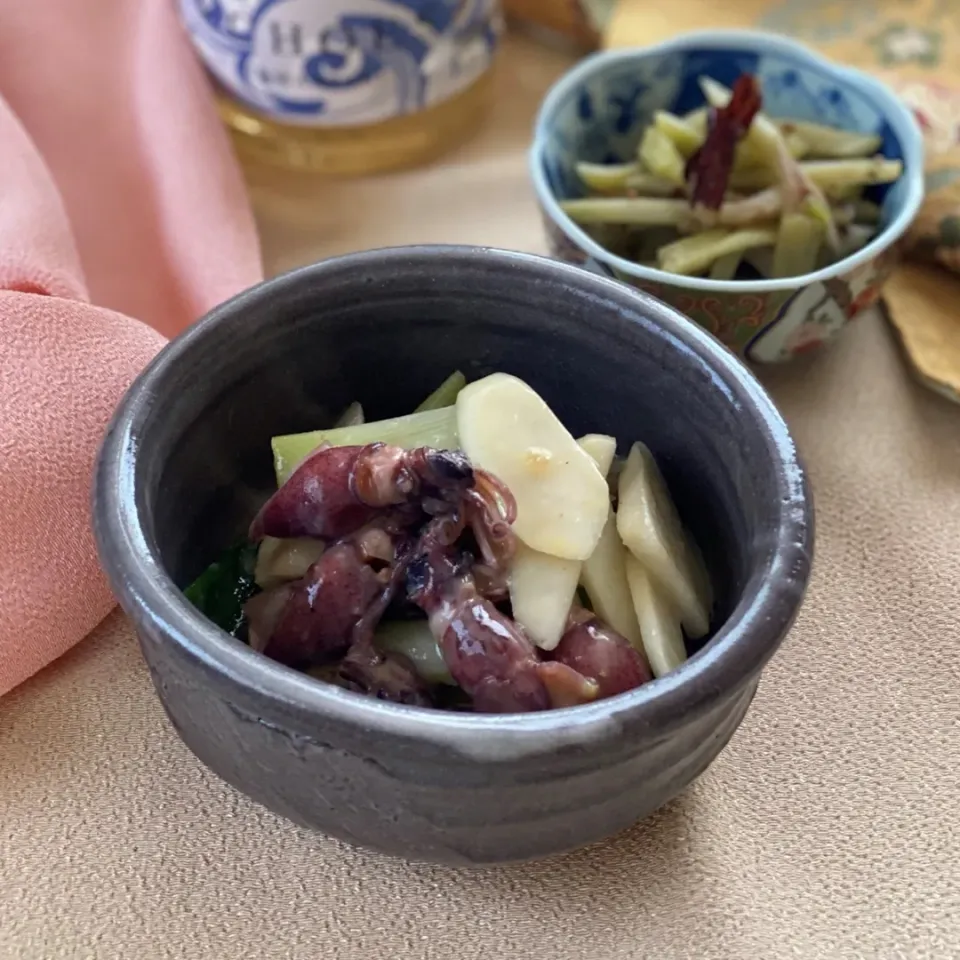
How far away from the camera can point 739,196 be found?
0.77 meters

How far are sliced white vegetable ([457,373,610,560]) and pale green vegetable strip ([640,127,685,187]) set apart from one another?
301 mm

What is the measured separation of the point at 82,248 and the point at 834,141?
52cm

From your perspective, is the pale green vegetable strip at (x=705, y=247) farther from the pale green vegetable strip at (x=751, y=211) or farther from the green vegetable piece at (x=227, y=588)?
the green vegetable piece at (x=227, y=588)

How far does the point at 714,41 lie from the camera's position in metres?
0.84

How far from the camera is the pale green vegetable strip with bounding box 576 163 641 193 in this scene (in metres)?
0.78

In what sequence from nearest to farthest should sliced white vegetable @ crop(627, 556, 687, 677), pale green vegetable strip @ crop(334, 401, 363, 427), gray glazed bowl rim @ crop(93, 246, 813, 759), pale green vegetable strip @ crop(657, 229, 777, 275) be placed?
gray glazed bowl rim @ crop(93, 246, 813, 759), sliced white vegetable @ crop(627, 556, 687, 677), pale green vegetable strip @ crop(334, 401, 363, 427), pale green vegetable strip @ crop(657, 229, 777, 275)

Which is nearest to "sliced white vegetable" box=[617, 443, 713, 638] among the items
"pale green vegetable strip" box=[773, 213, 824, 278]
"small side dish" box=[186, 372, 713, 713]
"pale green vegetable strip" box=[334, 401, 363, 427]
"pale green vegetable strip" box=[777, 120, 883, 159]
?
"small side dish" box=[186, 372, 713, 713]

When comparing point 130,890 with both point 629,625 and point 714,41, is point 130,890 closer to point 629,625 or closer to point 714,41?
point 629,625

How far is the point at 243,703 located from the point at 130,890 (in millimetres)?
156

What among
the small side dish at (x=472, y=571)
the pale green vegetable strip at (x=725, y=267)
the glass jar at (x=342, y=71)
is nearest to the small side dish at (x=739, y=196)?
the pale green vegetable strip at (x=725, y=267)

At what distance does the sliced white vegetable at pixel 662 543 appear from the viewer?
1.66 feet

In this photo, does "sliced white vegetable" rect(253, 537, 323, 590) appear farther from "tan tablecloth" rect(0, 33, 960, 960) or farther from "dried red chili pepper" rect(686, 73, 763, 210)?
"dried red chili pepper" rect(686, 73, 763, 210)

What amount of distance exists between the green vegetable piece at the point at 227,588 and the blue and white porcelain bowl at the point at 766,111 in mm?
283

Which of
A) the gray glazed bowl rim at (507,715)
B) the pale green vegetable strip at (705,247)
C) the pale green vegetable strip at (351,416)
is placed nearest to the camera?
the gray glazed bowl rim at (507,715)
